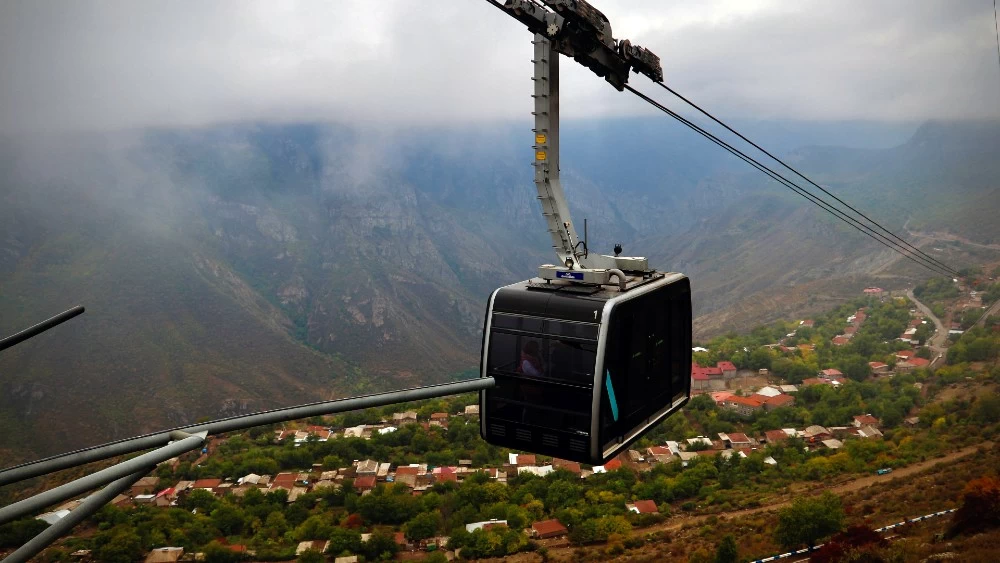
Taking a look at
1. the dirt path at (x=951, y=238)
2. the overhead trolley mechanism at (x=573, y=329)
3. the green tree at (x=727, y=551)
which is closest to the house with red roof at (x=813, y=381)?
the green tree at (x=727, y=551)

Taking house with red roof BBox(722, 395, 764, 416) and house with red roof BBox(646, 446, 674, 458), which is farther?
house with red roof BBox(722, 395, 764, 416)

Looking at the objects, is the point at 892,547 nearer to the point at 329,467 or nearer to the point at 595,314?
the point at 595,314

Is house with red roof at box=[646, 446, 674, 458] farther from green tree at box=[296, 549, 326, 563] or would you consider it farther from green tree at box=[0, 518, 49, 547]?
green tree at box=[0, 518, 49, 547]

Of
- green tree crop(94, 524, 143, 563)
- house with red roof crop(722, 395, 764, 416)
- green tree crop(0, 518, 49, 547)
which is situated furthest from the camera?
house with red roof crop(722, 395, 764, 416)

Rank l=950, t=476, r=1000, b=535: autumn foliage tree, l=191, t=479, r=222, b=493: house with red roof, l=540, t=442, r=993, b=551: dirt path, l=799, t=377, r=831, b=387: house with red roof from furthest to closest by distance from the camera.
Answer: l=799, t=377, r=831, b=387: house with red roof
l=191, t=479, r=222, b=493: house with red roof
l=540, t=442, r=993, b=551: dirt path
l=950, t=476, r=1000, b=535: autumn foliage tree

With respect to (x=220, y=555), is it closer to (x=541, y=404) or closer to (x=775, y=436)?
(x=541, y=404)

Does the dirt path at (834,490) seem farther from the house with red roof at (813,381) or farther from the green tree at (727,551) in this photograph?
the house with red roof at (813,381)

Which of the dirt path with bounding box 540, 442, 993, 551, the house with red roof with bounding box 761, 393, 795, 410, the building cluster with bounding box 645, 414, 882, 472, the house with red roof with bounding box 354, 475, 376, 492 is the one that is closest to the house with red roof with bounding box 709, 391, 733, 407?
the house with red roof with bounding box 761, 393, 795, 410
